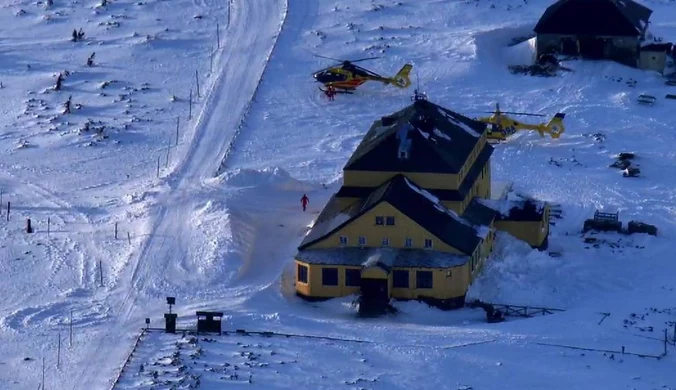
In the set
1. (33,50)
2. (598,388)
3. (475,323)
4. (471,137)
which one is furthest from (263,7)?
(598,388)

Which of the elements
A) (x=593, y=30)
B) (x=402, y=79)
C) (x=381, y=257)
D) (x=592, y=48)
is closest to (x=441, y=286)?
(x=381, y=257)

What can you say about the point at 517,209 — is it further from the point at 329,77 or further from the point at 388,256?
the point at 329,77

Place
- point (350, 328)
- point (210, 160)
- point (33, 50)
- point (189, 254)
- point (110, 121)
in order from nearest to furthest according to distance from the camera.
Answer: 1. point (350, 328)
2. point (189, 254)
3. point (210, 160)
4. point (110, 121)
5. point (33, 50)

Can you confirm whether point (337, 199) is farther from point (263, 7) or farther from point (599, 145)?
point (263, 7)

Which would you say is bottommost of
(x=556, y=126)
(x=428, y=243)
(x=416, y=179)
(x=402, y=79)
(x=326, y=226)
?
(x=428, y=243)

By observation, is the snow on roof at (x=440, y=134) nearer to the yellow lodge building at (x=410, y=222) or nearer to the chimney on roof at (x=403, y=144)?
the yellow lodge building at (x=410, y=222)

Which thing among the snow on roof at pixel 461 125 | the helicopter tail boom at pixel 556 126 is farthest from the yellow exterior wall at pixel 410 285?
the helicopter tail boom at pixel 556 126

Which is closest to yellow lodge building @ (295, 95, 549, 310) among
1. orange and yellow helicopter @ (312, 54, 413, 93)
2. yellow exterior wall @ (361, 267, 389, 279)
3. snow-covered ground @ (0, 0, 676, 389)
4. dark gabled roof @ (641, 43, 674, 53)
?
yellow exterior wall @ (361, 267, 389, 279)
